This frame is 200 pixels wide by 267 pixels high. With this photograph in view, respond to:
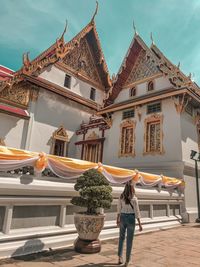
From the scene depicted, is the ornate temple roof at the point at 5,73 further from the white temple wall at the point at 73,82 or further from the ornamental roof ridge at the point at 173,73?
the ornamental roof ridge at the point at 173,73

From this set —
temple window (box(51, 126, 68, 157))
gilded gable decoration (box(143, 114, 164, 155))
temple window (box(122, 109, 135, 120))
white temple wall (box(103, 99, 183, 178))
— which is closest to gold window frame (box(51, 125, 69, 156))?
temple window (box(51, 126, 68, 157))

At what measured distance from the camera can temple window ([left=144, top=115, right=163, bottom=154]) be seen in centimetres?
1127

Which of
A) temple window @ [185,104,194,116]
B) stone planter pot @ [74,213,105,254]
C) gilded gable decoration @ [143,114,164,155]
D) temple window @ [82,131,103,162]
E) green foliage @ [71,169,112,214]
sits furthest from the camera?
temple window @ [82,131,103,162]

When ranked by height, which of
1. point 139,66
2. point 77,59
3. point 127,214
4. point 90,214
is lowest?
point 90,214

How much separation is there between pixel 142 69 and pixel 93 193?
10.8 m

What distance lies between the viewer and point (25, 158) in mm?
4836

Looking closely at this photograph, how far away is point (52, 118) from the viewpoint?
15.2 meters

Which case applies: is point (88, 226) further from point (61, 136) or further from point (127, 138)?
point (61, 136)

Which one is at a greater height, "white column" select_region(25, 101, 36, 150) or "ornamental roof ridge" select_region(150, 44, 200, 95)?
"ornamental roof ridge" select_region(150, 44, 200, 95)

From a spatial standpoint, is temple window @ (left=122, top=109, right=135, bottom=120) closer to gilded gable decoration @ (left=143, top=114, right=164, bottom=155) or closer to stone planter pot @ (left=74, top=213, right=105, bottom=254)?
gilded gable decoration @ (left=143, top=114, right=164, bottom=155)

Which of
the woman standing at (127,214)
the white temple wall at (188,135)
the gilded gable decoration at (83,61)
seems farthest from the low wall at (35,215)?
the gilded gable decoration at (83,61)

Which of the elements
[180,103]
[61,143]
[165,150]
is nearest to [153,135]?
[165,150]

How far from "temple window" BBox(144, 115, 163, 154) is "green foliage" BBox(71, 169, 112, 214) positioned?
661cm

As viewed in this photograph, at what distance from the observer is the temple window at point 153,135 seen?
37.0 ft
